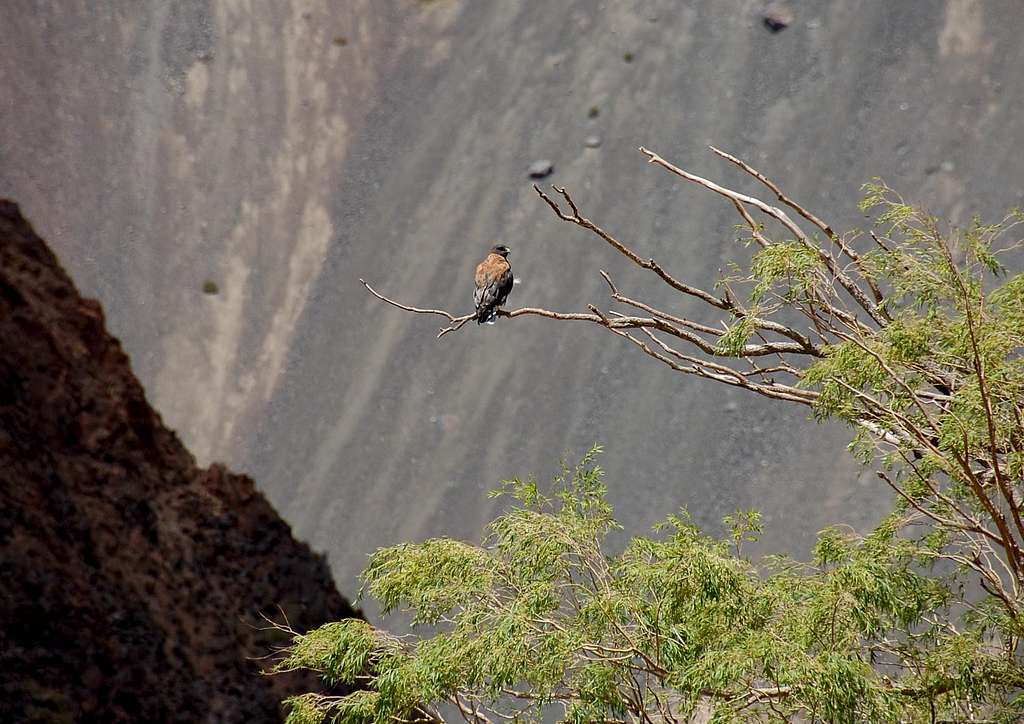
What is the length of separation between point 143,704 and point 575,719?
9887 millimetres

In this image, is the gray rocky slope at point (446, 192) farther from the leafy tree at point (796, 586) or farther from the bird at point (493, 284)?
the leafy tree at point (796, 586)

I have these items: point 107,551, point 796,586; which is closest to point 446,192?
point 107,551

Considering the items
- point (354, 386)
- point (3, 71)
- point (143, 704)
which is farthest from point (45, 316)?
point (3, 71)

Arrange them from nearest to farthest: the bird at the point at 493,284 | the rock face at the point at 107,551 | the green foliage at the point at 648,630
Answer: the green foliage at the point at 648,630 → the bird at the point at 493,284 → the rock face at the point at 107,551

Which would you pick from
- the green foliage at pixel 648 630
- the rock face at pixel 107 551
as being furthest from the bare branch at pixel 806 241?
the rock face at pixel 107 551

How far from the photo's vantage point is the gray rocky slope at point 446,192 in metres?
24.7

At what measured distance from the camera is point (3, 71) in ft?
97.1

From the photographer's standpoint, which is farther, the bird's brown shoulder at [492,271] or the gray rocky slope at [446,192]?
the gray rocky slope at [446,192]

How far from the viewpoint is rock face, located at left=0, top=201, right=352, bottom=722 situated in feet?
50.0

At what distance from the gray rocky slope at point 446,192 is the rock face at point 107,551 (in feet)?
18.9

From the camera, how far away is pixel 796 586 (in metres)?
8.73

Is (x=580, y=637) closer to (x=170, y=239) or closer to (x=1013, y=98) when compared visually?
(x=1013, y=98)

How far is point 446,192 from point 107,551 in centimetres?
1443

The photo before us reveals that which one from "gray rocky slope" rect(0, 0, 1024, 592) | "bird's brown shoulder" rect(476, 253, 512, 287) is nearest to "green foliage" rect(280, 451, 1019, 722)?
"bird's brown shoulder" rect(476, 253, 512, 287)
